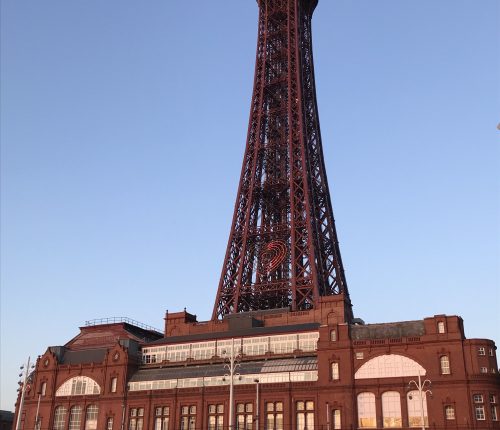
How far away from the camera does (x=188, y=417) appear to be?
224 ft

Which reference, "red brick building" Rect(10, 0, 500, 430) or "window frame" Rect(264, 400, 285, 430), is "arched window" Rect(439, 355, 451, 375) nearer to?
"red brick building" Rect(10, 0, 500, 430)

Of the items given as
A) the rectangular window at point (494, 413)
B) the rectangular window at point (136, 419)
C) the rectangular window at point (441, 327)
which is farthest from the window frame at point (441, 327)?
the rectangular window at point (136, 419)

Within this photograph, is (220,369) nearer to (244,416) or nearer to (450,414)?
(244,416)

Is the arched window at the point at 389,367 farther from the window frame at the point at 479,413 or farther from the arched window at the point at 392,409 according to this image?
the window frame at the point at 479,413

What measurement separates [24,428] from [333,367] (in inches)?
1614

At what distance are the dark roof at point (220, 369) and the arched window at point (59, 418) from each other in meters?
9.76

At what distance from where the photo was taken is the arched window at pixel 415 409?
5775cm

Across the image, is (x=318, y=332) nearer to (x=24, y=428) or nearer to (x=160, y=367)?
(x=160, y=367)

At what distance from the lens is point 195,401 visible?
2685 inches

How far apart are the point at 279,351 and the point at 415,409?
1698 centimetres

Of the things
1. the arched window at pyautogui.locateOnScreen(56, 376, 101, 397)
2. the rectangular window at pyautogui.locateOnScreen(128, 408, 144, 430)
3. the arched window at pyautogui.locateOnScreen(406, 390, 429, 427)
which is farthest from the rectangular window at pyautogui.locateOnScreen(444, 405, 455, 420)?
the arched window at pyautogui.locateOnScreen(56, 376, 101, 397)

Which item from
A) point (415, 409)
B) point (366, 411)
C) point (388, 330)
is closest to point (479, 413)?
point (415, 409)

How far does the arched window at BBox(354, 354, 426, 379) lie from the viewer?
199 feet

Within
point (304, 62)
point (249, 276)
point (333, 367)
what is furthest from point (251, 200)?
point (333, 367)
